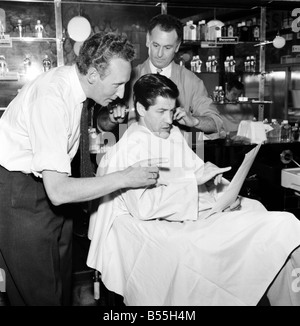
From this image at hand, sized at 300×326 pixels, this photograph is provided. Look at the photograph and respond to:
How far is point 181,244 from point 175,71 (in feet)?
5.51

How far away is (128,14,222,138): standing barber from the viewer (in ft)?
8.89

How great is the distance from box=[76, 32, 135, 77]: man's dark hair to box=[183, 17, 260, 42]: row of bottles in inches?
107

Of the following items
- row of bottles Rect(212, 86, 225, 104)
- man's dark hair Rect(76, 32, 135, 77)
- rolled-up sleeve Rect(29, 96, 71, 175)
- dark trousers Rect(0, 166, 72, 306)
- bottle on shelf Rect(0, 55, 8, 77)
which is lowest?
dark trousers Rect(0, 166, 72, 306)

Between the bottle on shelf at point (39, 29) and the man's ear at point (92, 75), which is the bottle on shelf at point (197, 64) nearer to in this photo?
the bottle on shelf at point (39, 29)

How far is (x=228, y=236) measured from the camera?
1.73 m

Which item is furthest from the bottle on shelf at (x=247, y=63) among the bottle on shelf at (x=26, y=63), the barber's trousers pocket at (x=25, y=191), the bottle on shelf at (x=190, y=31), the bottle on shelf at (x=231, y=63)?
the barber's trousers pocket at (x=25, y=191)

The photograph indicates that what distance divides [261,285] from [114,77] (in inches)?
43.5

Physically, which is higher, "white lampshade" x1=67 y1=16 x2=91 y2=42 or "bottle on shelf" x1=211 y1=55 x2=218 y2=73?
"white lampshade" x1=67 y1=16 x2=91 y2=42

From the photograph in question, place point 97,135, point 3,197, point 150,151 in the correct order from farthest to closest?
1. point 97,135
2. point 150,151
3. point 3,197

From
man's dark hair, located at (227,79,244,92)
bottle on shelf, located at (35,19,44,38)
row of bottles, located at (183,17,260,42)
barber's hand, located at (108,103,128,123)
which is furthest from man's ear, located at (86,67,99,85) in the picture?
man's dark hair, located at (227,79,244,92)

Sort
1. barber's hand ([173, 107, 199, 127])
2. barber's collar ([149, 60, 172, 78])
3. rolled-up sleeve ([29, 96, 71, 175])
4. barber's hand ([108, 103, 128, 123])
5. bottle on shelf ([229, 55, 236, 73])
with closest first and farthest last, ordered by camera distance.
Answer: rolled-up sleeve ([29, 96, 71, 175]) → barber's hand ([173, 107, 199, 127]) → barber's hand ([108, 103, 128, 123]) → barber's collar ([149, 60, 172, 78]) → bottle on shelf ([229, 55, 236, 73])

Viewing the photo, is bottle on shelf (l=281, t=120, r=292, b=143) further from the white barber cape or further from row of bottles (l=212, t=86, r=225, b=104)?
the white barber cape
